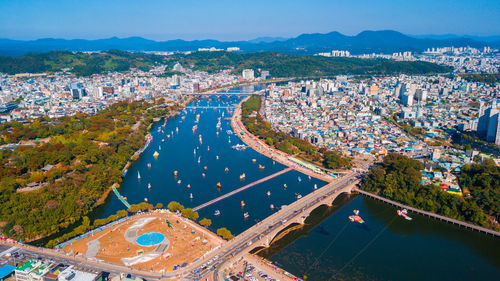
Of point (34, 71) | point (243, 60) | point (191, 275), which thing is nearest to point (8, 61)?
point (34, 71)

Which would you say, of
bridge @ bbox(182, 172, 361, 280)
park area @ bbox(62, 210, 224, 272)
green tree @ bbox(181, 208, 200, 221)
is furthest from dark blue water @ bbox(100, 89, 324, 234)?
park area @ bbox(62, 210, 224, 272)

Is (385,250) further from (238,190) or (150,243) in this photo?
(150,243)

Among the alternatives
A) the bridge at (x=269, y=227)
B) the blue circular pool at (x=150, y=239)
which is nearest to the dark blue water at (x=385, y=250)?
the bridge at (x=269, y=227)

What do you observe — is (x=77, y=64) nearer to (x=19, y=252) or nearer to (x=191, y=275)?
(x=19, y=252)

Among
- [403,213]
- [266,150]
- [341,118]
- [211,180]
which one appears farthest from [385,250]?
[341,118]

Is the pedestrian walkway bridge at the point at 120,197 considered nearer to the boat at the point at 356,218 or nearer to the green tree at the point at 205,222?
the green tree at the point at 205,222

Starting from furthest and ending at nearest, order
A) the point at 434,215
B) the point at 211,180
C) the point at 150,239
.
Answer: the point at 211,180 < the point at 434,215 < the point at 150,239
